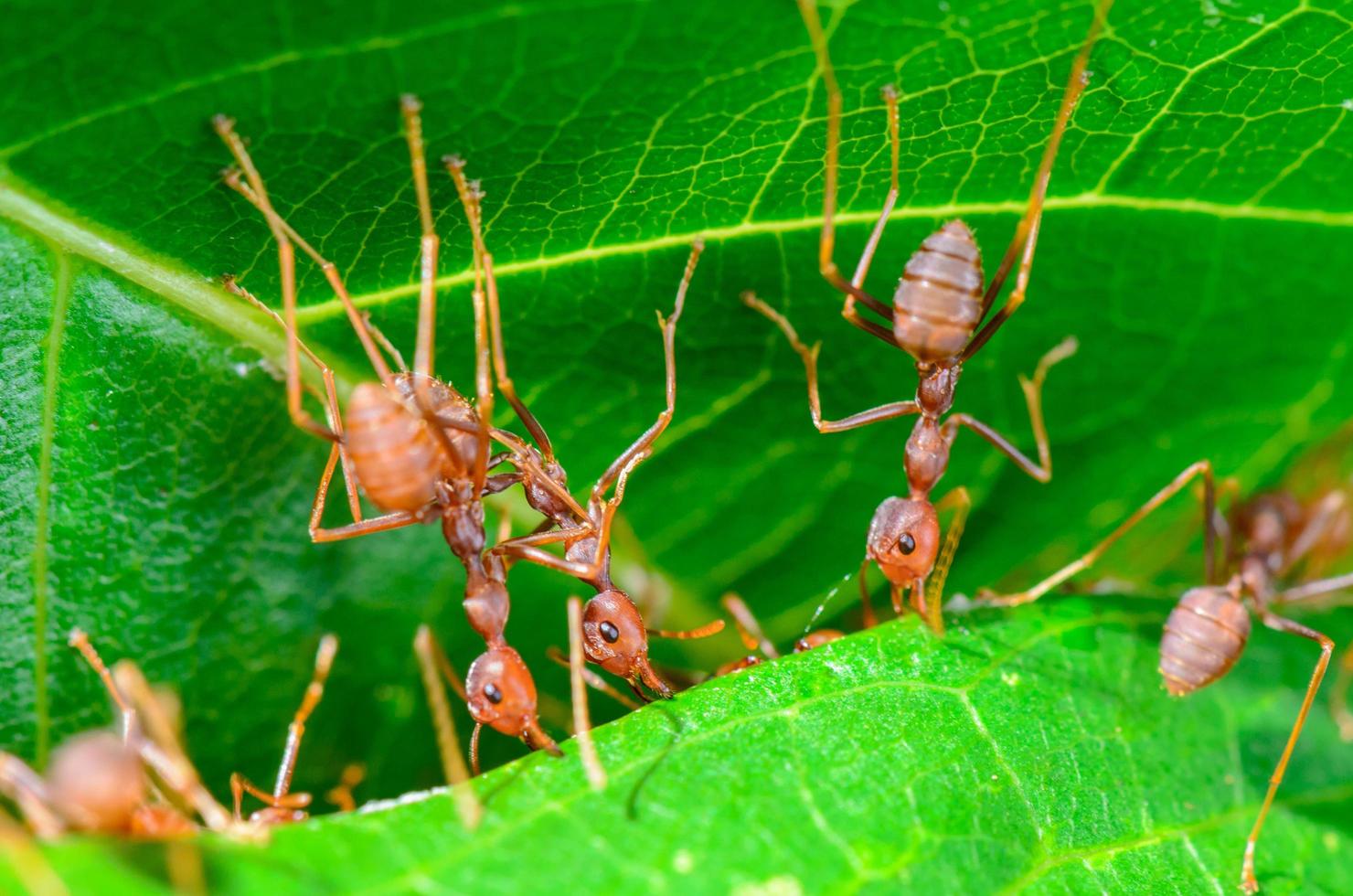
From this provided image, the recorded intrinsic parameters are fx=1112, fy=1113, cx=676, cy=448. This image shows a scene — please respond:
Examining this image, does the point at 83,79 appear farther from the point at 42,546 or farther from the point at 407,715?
the point at 407,715

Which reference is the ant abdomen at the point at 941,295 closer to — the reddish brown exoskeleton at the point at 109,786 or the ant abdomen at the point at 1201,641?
the ant abdomen at the point at 1201,641

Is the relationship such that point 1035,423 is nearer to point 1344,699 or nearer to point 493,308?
point 1344,699

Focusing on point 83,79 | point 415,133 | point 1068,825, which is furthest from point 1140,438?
point 83,79

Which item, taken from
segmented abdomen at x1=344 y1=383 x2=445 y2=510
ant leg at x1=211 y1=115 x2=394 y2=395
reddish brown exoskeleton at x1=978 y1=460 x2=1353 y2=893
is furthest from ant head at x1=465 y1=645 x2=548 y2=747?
reddish brown exoskeleton at x1=978 y1=460 x2=1353 y2=893

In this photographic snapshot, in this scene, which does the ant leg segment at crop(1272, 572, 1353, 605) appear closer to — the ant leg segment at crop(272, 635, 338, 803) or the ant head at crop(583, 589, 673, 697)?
the ant head at crop(583, 589, 673, 697)

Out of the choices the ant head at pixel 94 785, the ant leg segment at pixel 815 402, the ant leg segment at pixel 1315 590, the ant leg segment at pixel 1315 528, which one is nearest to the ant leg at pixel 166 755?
the ant head at pixel 94 785

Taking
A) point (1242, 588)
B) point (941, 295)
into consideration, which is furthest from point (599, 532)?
point (1242, 588)
